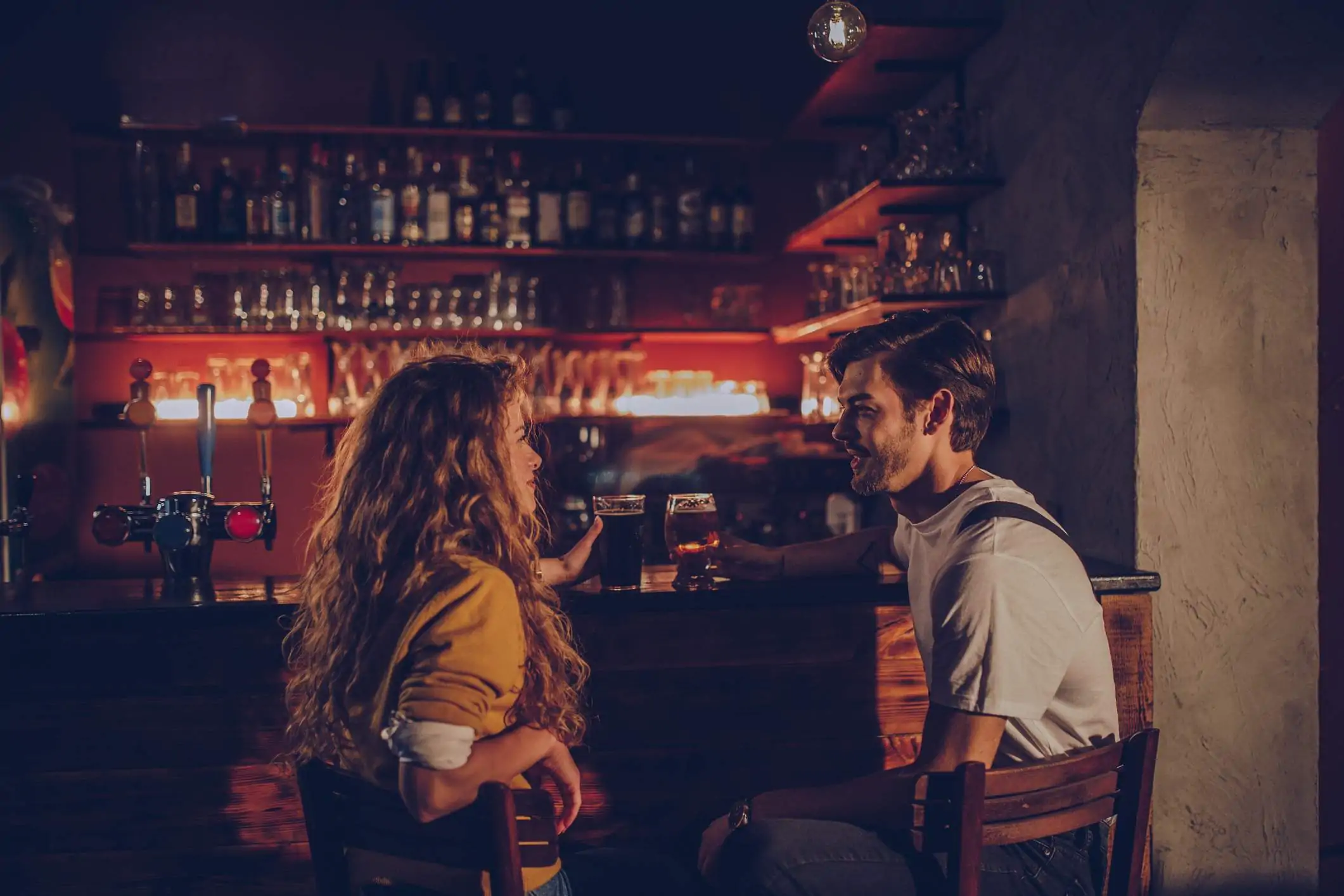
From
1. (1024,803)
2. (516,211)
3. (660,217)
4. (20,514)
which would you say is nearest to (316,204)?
(516,211)

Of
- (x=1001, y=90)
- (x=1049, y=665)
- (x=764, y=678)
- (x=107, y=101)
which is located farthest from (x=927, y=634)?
(x=107, y=101)

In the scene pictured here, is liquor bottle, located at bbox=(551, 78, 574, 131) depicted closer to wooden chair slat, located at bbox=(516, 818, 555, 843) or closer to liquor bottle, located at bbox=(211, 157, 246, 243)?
liquor bottle, located at bbox=(211, 157, 246, 243)

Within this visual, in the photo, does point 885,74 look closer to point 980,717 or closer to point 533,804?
point 980,717

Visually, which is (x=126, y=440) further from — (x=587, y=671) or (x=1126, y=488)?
(x=1126, y=488)

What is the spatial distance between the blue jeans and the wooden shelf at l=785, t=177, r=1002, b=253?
2.11 metres

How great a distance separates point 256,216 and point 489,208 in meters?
0.87

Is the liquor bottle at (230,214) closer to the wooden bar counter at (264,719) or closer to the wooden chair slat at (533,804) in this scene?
the wooden bar counter at (264,719)

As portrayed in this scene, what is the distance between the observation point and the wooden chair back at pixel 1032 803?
1145 millimetres

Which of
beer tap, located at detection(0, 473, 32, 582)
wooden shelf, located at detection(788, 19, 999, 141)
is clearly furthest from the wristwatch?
wooden shelf, located at detection(788, 19, 999, 141)

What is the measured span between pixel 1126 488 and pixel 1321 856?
1123 millimetres

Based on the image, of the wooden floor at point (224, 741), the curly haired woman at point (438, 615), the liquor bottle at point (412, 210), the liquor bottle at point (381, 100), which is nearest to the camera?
the curly haired woman at point (438, 615)

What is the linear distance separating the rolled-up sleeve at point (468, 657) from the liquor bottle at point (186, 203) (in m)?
3.47

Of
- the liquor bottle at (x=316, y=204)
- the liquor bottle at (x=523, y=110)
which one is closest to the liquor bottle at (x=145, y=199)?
the liquor bottle at (x=316, y=204)

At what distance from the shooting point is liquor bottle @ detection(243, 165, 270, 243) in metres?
4.17
